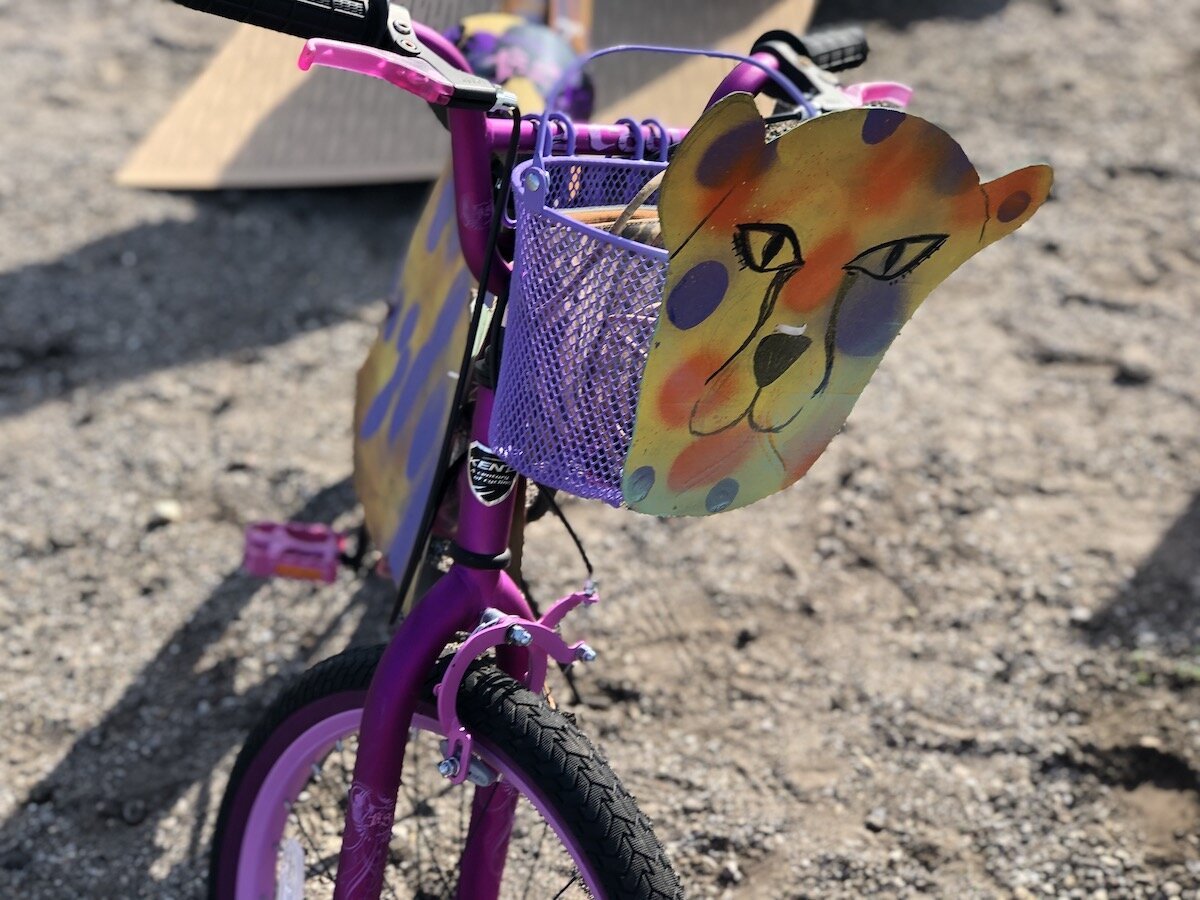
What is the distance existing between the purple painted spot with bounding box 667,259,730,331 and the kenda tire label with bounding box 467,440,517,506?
38 cm

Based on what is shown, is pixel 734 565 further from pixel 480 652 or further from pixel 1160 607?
pixel 480 652

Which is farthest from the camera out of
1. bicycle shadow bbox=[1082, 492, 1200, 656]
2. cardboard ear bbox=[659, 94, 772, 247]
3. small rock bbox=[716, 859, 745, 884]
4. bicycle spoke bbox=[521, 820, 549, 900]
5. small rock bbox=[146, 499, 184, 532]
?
small rock bbox=[146, 499, 184, 532]

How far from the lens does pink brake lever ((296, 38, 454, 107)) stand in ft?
3.90

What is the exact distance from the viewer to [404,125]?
11.7ft

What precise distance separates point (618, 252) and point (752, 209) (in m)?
0.14

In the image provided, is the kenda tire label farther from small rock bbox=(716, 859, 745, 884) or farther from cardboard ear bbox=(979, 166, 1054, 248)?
small rock bbox=(716, 859, 745, 884)

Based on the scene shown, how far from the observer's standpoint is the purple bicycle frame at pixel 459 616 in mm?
1416

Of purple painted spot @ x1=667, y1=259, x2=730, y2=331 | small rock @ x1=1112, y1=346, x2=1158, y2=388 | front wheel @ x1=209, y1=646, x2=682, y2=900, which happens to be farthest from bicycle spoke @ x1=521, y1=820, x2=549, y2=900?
small rock @ x1=1112, y1=346, x2=1158, y2=388

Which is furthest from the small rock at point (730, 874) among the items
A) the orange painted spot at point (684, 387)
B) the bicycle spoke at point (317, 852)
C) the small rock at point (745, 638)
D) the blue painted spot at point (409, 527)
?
the orange painted spot at point (684, 387)

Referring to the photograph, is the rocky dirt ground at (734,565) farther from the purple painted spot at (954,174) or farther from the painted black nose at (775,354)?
the purple painted spot at (954,174)

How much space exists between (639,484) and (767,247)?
28 cm

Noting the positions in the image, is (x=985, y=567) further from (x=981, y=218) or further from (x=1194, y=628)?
(x=981, y=218)

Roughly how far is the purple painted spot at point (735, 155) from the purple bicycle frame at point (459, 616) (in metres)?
0.46

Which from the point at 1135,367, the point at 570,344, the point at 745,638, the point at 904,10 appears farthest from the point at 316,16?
the point at 904,10
